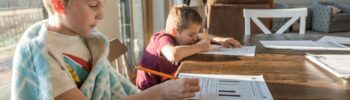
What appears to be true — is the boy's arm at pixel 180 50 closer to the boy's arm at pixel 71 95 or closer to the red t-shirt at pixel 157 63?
the red t-shirt at pixel 157 63

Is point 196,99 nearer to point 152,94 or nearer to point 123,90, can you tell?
point 152,94

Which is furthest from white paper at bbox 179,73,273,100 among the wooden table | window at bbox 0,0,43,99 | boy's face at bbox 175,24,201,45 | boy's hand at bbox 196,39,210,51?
window at bbox 0,0,43,99

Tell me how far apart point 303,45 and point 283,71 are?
52cm

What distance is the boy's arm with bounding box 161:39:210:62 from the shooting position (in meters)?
1.21

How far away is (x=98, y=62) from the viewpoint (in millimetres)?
869

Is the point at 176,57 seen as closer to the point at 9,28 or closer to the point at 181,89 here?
the point at 181,89

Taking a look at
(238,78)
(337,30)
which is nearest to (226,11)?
(238,78)

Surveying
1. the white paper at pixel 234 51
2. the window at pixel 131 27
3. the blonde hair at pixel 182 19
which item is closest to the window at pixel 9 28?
the blonde hair at pixel 182 19

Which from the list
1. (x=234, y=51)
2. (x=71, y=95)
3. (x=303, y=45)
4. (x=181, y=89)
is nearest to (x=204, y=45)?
(x=234, y=51)

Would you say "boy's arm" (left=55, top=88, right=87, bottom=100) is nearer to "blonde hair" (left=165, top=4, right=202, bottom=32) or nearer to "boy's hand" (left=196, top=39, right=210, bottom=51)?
"boy's hand" (left=196, top=39, right=210, bottom=51)

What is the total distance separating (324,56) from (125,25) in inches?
68.0

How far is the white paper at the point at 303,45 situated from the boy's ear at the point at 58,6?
0.97 metres

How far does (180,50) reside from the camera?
1.22 metres

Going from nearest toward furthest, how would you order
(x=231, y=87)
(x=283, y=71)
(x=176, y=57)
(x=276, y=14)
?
(x=231, y=87) → (x=283, y=71) → (x=176, y=57) → (x=276, y=14)
